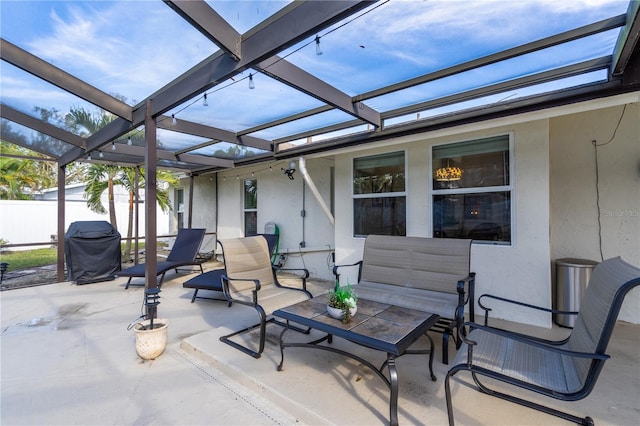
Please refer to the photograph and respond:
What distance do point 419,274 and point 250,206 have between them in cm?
572

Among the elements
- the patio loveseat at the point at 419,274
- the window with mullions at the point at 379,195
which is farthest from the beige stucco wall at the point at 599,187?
the window with mullions at the point at 379,195

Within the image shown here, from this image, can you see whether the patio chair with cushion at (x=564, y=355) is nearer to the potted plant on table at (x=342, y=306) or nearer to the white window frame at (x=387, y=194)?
the potted plant on table at (x=342, y=306)

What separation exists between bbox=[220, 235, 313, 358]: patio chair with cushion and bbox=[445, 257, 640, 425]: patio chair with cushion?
183cm

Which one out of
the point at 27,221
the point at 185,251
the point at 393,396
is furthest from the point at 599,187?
the point at 27,221

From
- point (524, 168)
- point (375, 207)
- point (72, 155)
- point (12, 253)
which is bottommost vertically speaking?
point (12, 253)

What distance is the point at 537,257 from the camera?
354 cm

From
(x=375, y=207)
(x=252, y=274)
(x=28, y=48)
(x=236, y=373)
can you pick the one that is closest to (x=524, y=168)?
(x=375, y=207)

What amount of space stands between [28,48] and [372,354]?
447cm

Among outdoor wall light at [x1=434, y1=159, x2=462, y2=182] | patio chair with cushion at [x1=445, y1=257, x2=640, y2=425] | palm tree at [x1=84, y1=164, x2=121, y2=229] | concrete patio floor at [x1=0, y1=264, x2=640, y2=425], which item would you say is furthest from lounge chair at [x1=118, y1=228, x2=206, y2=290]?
patio chair with cushion at [x1=445, y1=257, x2=640, y2=425]

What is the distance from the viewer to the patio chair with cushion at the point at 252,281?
320cm

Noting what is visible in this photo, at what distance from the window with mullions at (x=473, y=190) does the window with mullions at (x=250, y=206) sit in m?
5.03

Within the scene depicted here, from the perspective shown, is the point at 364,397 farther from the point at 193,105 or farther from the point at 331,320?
the point at 193,105

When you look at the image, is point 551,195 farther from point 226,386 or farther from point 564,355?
point 226,386

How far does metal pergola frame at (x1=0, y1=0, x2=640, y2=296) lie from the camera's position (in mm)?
Answer: 2045
